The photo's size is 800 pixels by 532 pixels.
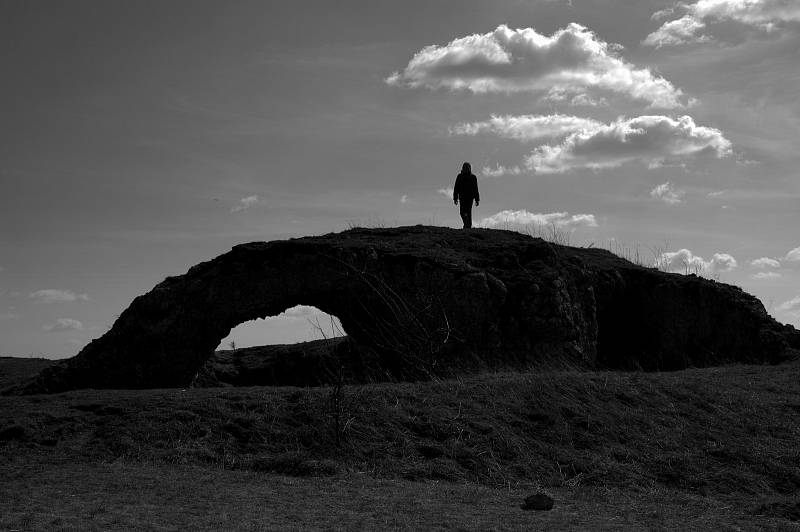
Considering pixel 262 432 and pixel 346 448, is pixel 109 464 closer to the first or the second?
pixel 262 432

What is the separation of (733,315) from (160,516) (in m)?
15.7

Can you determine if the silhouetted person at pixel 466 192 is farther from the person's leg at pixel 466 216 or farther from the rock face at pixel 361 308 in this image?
the rock face at pixel 361 308

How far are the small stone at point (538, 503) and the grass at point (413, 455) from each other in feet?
0.51

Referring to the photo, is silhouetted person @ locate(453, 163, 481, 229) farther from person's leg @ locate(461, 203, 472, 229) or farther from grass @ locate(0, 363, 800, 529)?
grass @ locate(0, 363, 800, 529)

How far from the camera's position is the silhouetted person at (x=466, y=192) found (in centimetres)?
1969

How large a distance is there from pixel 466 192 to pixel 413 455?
34.7 feet

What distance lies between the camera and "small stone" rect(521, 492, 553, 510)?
8.16m

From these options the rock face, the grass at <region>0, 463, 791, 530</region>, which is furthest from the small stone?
the rock face

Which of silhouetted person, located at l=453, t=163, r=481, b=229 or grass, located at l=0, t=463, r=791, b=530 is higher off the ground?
silhouetted person, located at l=453, t=163, r=481, b=229

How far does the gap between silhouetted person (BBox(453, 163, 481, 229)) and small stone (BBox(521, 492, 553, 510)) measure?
39.7 ft

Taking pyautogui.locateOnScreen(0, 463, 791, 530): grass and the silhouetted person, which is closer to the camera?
pyautogui.locateOnScreen(0, 463, 791, 530): grass

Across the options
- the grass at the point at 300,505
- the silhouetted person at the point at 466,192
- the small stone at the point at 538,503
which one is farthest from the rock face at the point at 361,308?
the small stone at the point at 538,503

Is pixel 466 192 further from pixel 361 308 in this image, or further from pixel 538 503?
pixel 538 503

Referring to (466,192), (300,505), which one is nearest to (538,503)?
(300,505)
